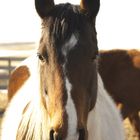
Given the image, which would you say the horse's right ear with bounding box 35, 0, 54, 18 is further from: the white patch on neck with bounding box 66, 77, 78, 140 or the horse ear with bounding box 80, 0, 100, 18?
the white patch on neck with bounding box 66, 77, 78, 140

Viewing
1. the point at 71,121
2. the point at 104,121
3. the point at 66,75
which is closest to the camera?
the point at 71,121

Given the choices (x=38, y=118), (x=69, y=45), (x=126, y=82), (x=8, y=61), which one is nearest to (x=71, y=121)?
(x=69, y=45)

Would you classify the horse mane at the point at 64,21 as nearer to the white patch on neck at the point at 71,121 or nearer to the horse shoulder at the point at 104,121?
the white patch on neck at the point at 71,121

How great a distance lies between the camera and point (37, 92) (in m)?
2.45

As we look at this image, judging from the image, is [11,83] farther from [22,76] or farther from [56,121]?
[56,121]

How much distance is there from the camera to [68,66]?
207 centimetres

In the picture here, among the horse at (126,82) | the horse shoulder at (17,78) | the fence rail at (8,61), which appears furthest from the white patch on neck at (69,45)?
the fence rail at (8,61)

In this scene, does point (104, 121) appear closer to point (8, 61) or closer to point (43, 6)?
point (43, 6)

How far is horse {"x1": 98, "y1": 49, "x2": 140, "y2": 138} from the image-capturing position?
652 centimetres

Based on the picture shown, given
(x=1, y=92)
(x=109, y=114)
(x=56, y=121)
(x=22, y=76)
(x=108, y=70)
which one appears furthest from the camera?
(x=1, y=92)

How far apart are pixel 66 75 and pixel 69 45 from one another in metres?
0.16

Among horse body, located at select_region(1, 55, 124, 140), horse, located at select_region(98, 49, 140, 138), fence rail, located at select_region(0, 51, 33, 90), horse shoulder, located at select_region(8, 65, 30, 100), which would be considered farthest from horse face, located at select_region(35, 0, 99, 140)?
fence rail, located at select_region(0, 51, 33, 90)

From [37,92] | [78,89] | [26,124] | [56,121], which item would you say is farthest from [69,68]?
[26,124]

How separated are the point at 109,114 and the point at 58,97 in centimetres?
77
